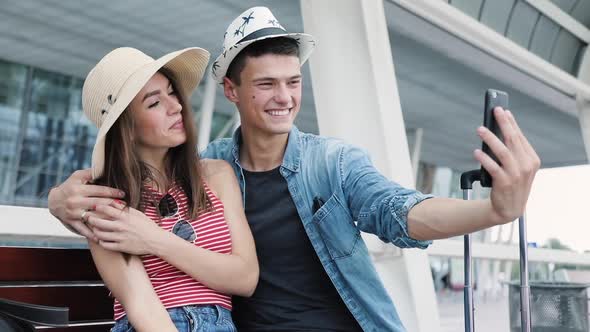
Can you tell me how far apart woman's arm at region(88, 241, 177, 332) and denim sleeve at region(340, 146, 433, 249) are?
0.69 metres

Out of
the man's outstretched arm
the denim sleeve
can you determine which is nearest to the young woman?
the denim sleeve

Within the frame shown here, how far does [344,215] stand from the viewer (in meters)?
2.26

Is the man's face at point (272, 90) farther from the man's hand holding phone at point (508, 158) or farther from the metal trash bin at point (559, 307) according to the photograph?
the metal trash bin at point (559, 307)

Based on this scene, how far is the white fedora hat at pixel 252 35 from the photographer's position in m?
2.26

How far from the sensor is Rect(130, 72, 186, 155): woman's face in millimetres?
2061

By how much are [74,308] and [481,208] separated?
1.58 m

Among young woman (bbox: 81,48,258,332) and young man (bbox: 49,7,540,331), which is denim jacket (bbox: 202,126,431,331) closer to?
young man (bbox: 49,7,540,331)

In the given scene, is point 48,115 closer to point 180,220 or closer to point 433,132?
point 433,132

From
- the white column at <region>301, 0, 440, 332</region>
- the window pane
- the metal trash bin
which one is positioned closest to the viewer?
the white column at <region>301, 0, 440, 332</region>

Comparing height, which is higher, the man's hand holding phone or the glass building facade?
the glass building facade

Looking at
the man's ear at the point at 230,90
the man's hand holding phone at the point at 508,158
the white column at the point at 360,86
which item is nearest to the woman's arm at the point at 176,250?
the man's ear at the point at 230,90

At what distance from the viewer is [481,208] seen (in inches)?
64.9

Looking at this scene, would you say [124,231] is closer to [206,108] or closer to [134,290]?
[134,290]

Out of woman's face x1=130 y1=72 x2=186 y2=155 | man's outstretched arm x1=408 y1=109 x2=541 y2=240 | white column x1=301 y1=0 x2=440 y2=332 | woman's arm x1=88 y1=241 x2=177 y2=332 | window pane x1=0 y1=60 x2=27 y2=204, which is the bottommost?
woman's arm x1=88 y1=241 x2=177 y2=332
